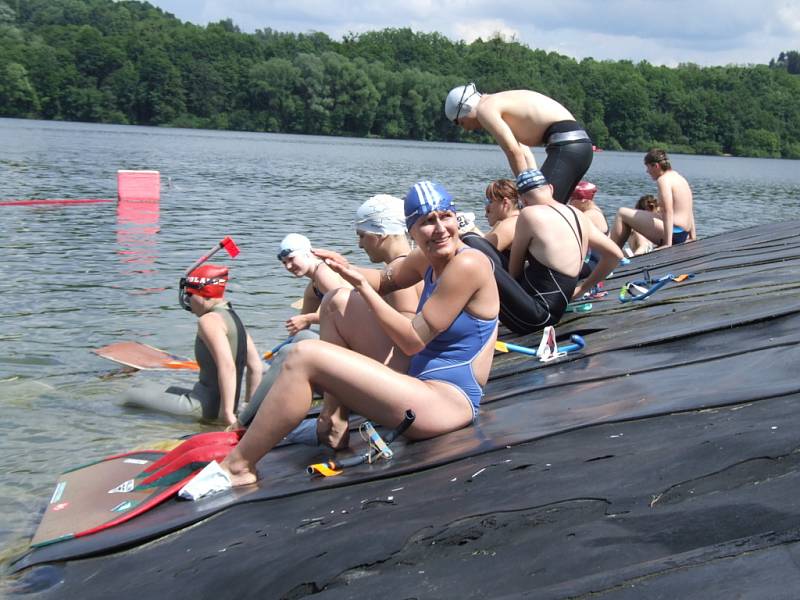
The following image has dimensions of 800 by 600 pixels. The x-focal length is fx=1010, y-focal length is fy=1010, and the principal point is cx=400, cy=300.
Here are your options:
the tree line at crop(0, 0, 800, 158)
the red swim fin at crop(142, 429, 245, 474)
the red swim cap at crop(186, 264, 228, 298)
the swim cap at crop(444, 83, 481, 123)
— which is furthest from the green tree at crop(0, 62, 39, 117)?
the red swim fin at crop(142, 429, 245, 474)

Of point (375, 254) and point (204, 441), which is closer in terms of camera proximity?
point (204, 441)

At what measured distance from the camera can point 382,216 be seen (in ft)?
19.4

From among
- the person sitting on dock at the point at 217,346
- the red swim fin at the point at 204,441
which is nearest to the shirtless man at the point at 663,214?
the person sitting on dock at the point at 217,346

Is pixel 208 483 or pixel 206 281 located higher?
pixel 206 281

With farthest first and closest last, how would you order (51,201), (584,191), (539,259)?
(51,201), (584,191), (539,259)

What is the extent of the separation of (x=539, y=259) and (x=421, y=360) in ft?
8.23

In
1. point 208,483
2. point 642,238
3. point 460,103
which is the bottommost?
point 208,483

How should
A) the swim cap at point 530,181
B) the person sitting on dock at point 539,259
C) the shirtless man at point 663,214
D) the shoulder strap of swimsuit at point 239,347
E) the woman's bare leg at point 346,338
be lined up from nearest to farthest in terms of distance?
the woman's bare leg at point 346,338 < the person sitting on dock at point 539,259 < the swim cap at point 530,181 < the shoulder strap of swimsuit at point 239,347 < the shirtless man at point 663,214

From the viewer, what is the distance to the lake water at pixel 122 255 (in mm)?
7977

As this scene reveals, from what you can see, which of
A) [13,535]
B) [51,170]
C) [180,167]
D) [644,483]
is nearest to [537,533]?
[644,483]

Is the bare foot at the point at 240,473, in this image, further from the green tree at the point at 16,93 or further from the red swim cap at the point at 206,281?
the green tree at the point at 16,93

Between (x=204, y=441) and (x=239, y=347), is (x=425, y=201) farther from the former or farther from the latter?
(x=239, y=347)

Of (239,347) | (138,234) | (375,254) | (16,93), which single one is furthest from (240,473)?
(16,93)

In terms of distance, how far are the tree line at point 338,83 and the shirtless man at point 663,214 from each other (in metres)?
79.2
